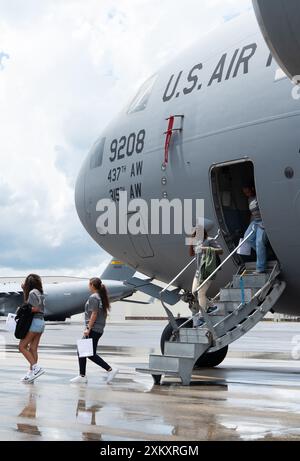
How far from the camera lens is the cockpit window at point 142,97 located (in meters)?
16.2

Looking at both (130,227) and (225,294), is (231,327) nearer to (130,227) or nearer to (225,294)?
(225,294)

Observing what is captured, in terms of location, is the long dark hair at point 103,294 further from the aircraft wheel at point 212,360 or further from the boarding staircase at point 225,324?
the aircraft wheel at point 212,360

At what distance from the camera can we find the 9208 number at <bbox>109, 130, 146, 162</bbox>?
15734mm

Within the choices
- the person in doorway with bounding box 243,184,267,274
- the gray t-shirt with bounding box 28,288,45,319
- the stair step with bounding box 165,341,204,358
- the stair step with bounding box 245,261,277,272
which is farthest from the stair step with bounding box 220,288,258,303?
the gray t-shirt with bounding box 28,288,45,319

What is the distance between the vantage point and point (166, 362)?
12938mm

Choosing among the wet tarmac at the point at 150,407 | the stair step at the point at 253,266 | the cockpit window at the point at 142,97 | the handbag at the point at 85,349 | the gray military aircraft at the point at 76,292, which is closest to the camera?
the wet tarmac at the point at 150,407

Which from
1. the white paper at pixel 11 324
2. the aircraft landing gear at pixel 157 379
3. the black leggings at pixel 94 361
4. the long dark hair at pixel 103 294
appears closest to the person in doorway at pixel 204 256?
the aircraft landing gear at pixel 157 379

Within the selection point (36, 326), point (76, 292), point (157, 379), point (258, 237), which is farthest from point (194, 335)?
point (76, 292)

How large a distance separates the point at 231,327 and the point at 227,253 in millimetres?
1528

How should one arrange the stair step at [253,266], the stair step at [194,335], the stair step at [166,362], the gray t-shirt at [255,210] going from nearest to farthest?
the stair step at [166,362] < the stair step at [194,335] < the gray t-shirt at [255,210] < the stair step at [253,266]

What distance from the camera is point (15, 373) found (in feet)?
50.0

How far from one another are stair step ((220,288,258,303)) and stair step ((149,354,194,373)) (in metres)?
1.27

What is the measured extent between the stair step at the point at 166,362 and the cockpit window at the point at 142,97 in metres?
5.42
